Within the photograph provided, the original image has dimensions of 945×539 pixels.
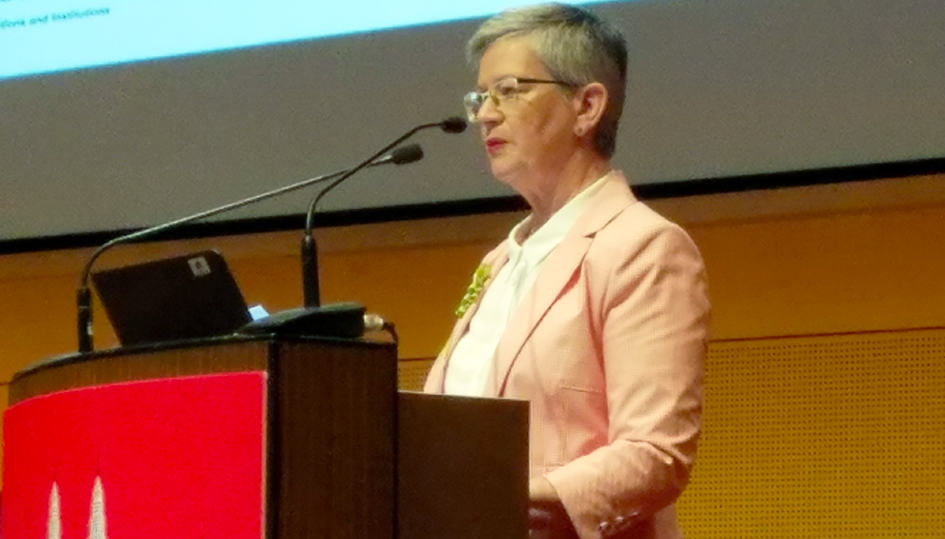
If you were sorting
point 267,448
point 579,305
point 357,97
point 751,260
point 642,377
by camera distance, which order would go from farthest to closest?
point 357,97 < point 751,260 < point 579,305 < point 642,377 < point 267,448

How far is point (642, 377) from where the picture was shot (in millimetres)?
1644

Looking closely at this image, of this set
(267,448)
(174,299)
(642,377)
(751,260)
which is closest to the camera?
(267,448)

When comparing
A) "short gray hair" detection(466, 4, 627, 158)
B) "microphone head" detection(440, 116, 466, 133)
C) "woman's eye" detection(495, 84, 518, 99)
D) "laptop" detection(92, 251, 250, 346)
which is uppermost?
"short gray hair" detection(466, 4, 627, 158)

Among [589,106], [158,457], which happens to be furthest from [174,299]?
[589,106]

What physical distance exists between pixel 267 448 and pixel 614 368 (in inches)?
23.4

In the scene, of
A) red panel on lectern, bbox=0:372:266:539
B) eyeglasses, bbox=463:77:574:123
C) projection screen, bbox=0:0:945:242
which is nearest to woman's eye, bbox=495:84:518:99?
eyeglasses, bbox=463:77:574:123

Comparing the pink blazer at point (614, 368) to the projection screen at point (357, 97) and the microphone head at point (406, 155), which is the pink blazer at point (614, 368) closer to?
the microphone head at point (406, 155)

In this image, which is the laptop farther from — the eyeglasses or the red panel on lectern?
the eyeglasses

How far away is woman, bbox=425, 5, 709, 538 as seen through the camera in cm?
160

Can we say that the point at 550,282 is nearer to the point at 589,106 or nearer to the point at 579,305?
the point at 579,305

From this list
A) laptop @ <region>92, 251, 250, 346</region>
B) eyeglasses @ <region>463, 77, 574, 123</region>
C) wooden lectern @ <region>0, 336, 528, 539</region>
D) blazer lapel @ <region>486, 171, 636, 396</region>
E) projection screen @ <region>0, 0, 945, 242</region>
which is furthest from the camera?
→ projection screen @ <region>0, 0, 945, 242</region>

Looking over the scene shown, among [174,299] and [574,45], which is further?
[574,45]

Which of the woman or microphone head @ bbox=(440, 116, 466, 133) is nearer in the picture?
the woman

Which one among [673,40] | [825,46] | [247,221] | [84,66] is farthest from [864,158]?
[84,66]
